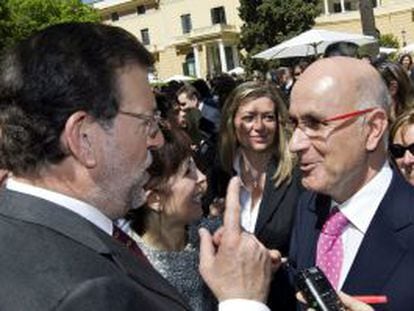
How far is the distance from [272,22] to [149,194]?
44.2 metres

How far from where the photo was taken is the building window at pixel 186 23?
6544 centimetres

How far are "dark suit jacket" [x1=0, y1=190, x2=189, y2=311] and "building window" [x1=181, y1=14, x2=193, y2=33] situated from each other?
212ft

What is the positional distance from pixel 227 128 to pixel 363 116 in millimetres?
2202

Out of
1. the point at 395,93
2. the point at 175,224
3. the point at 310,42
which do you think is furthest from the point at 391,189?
the point at 310,42

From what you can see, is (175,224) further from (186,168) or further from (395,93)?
(395,93)

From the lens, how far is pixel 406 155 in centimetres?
349

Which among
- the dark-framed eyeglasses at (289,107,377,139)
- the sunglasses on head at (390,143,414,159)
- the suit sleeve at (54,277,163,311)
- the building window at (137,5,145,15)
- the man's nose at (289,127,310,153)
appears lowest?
the sunglasses on head at (390,143,414,159)

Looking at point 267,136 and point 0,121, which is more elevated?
point 0,121

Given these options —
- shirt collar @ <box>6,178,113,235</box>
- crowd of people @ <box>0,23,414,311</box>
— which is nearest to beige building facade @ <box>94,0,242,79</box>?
crowd of people @ <box>0,23,414,311</box>

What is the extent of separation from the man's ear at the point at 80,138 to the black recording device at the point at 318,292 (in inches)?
26.5

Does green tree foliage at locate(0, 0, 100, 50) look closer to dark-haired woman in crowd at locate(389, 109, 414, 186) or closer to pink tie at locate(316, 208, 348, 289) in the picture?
dark-haired woman in crowd at locate(389, 109, 414, 186)

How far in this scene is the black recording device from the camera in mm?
1866

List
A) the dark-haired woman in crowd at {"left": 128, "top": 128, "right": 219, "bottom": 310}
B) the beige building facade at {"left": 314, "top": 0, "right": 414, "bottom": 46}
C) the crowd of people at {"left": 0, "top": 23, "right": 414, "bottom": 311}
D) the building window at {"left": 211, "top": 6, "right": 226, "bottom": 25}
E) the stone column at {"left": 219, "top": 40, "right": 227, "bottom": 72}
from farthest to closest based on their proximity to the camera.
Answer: the stone column at {"left": 219, "top": 40, "right": 227, "bottom": 72}, the building window at {"left": 211, "top": 6, "right": 226, "bottom": 25}, the beige building facade at {"left": 314, "top": 0, "right": 414, "bottom": 46}, the dark-haired woman in crowd at {"left": 128, "top": 128, "right": 219, "bottom": 310}, the crowd of people at {"left": 0, "top": 23, "right": 414, "bottom": 311}

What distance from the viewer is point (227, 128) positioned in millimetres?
4652
